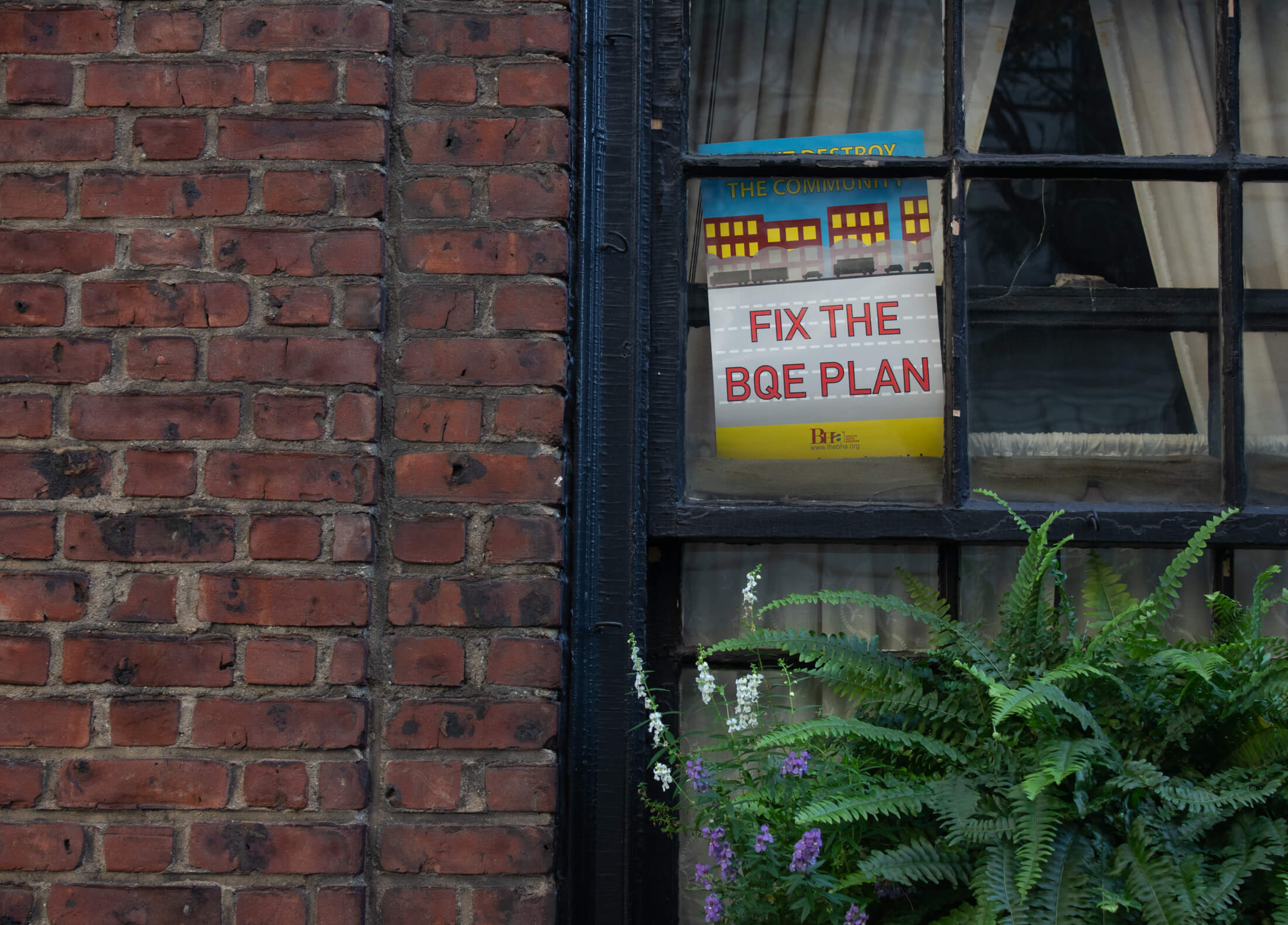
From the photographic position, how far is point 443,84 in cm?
169

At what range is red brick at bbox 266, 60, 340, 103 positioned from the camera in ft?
5.39

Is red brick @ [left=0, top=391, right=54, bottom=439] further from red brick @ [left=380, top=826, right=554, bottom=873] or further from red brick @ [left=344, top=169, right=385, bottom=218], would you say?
red brick @ [left=380, top=826, right=554, bottom=873]

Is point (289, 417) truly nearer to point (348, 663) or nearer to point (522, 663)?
point (348, 663)

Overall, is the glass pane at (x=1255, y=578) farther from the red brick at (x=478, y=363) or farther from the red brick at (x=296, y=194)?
the red brick at (x=296, y=194)

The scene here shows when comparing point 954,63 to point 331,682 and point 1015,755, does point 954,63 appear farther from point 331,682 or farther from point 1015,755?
point 331,682

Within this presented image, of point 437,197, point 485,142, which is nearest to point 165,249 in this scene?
point 437,197

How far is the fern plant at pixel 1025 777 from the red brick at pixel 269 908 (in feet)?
1.87

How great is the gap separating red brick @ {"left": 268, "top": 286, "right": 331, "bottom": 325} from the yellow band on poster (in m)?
0.73

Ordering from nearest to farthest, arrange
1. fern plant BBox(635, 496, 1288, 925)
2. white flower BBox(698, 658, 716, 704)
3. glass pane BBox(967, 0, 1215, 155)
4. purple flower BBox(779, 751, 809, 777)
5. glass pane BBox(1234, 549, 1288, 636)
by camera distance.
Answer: fern plant BBox(635, 496, 1288, 925) → purple flower BBox(779, 751, 809, 777) → white flower BBox(698, 658, 716, 704) → glass pane BBox(1234, 549, 1288, 636) → glass pane BBox(967, 0, 1215, 155)

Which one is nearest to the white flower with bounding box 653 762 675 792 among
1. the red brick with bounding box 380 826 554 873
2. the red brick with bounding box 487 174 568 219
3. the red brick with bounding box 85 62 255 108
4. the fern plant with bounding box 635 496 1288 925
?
the fern plant with bounding box 635 496 1288 925

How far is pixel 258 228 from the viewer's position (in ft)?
5.31

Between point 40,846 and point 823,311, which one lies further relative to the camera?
point 823,311

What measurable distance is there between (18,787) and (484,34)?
1.40 meters

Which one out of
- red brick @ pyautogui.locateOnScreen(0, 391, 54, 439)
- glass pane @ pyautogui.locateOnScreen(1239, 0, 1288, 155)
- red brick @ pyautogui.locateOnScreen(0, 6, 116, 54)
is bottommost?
red brick @ pyautogui.locateOnScreen(0, 391, 54, 439)
